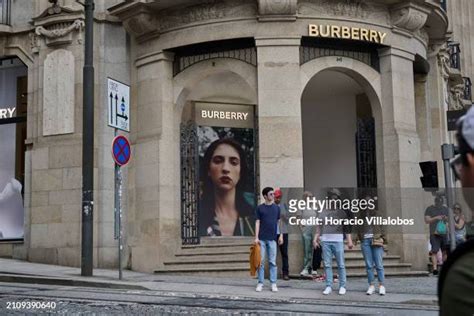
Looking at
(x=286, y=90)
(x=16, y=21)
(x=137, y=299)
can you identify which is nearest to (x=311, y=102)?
(x=286, y=90)

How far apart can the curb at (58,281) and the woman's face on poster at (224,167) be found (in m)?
8.37

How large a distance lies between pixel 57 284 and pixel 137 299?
339 cm

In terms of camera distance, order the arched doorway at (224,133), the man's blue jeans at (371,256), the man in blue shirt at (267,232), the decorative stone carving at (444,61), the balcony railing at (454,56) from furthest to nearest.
Result: the balcony railing at (454,56) < the decorative stone carving at (444,61) < the arched doorway at (224,133) < the man in blue shirt at (267,232) < the man's blue jeans at (371,256)

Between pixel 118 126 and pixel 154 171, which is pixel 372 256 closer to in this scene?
pixel 118 126

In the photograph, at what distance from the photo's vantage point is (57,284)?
1381 centimetres

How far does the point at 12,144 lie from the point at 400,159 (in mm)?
10005

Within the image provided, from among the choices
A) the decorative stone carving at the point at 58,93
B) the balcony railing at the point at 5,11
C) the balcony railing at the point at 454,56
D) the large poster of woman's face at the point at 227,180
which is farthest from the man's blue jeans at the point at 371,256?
the balcony railing at the point at 454,56

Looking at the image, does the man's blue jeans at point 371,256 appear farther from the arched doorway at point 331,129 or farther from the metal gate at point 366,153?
the arched doorway at point 331,129

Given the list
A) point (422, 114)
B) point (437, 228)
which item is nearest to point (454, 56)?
point (422, 114)

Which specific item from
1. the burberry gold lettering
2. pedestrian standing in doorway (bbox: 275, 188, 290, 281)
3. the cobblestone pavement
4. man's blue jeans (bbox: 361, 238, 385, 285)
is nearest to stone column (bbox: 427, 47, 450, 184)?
the burberry gold lettering

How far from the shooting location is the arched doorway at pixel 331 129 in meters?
23.0

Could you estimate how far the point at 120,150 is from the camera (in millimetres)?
14891

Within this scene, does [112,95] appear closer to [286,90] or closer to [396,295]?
[286,90]

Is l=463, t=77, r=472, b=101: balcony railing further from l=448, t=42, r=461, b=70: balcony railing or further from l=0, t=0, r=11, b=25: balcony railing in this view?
l=0, t=0, r=11, b=25: balcony railing
